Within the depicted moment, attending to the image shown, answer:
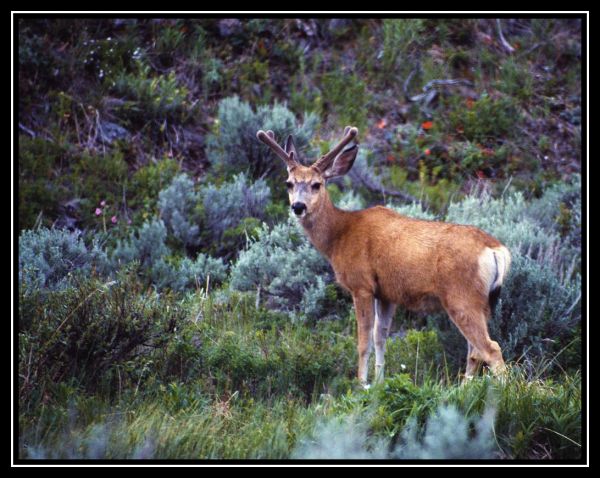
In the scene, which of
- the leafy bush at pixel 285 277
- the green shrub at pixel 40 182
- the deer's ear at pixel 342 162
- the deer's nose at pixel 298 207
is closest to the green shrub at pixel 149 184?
the green shrub at pixel 40 182

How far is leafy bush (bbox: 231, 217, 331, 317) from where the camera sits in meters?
8.45

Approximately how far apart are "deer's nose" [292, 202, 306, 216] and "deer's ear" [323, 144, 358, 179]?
0.56 meters

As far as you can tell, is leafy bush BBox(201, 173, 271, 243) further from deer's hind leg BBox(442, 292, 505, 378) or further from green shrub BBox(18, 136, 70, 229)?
deer's hind leg BBox(442, 292, 505, 378)

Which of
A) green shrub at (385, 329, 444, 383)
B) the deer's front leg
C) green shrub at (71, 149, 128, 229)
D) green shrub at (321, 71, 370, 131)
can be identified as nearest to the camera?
the deer's front leg

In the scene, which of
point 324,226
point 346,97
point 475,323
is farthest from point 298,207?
point 346,97

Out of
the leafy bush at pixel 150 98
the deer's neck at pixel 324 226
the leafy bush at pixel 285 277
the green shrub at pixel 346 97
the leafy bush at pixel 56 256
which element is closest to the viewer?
the deer's neck at pixel 324 226

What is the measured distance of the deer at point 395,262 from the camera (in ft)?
21.6

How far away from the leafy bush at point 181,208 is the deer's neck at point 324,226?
2.68 meters

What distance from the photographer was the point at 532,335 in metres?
7.78

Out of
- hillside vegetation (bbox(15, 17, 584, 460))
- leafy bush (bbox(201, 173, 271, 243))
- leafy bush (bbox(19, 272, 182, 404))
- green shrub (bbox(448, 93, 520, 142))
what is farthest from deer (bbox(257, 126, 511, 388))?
green shrub (bbox(448, 93, 520, 142))

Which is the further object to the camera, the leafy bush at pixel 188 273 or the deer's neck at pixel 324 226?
the leafy bush at pixel 188 273

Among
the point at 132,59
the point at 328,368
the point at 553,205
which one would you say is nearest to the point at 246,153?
the point at 132,59

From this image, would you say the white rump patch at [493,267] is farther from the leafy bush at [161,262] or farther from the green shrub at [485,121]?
the green shrub at [485,121]

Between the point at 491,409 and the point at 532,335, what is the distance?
9.79 ft
